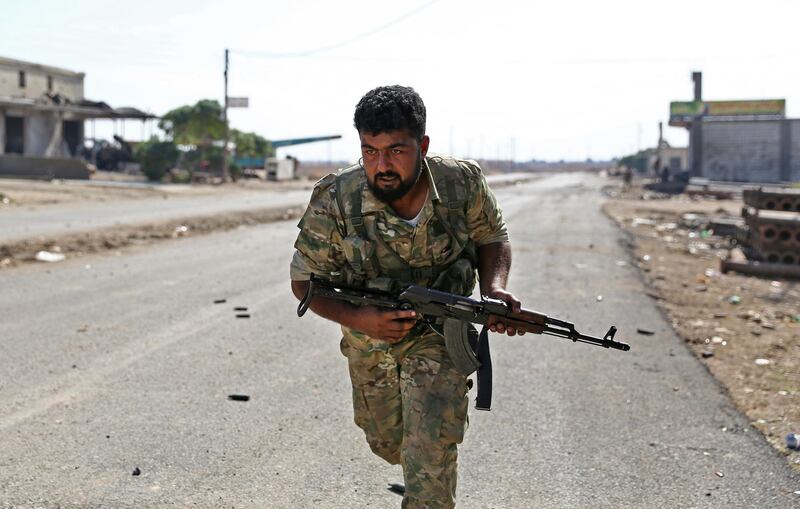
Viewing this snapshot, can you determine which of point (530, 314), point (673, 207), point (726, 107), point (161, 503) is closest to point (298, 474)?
point (161, 503)

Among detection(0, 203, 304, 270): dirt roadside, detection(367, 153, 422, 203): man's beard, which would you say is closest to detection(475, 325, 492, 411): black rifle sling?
detection(367, 153, 422, 203): man's beard

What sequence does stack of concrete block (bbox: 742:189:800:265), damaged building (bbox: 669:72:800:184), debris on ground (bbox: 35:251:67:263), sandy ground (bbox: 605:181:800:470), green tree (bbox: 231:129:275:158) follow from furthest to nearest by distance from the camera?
1. green tree (bbox: 231:129:275:158)
2. damaged building (bbox: 669:72:800:184)
3. stack of concrete block (bbox: 742:189:800:265)
4. debris on ground (bbox: 35:251:67:263)
5. sandy ground (bbox: 605:181:800:470)

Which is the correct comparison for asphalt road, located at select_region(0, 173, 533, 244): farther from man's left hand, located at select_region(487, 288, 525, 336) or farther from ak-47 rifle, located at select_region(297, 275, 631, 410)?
man's left hand, located at select_region(487, 288, 525, 336)

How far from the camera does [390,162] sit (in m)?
2.80

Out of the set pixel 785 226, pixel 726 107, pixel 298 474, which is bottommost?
pixel 298 474

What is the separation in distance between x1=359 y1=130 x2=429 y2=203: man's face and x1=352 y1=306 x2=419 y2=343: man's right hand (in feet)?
1.27

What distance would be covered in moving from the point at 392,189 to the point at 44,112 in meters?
48.2

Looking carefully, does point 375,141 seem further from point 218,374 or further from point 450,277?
point 218,374

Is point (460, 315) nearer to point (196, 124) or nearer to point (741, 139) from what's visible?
point (196, 124)

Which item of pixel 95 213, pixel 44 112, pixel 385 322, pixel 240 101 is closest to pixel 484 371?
pixel 385 322

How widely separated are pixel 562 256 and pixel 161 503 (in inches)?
444

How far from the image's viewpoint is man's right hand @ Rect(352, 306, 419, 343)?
2775mm

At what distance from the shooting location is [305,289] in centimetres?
304

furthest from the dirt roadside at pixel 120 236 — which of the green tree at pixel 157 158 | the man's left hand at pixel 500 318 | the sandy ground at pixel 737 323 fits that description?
the green tree at pixel 157 158
